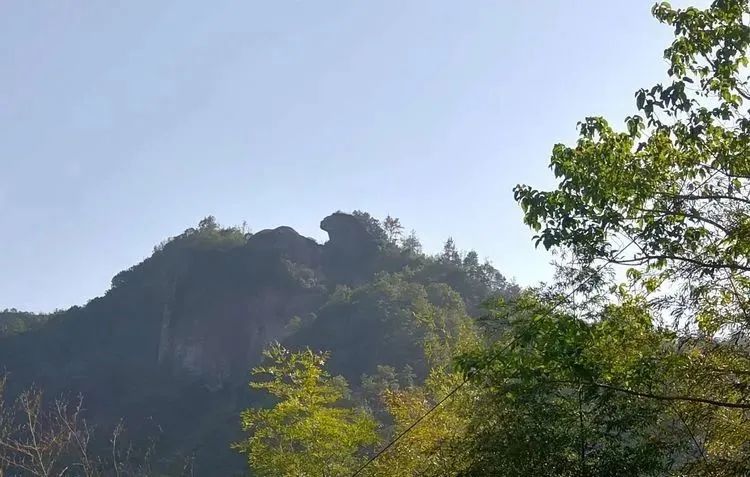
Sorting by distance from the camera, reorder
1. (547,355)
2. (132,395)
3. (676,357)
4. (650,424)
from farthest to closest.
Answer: (132,395) → (650,424) → (676,357) → (547,355)

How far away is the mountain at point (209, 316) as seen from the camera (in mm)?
52344

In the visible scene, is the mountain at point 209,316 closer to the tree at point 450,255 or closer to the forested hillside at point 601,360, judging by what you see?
the tree at point 450,255

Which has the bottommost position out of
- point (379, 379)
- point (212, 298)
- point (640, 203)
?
point (379, 379)

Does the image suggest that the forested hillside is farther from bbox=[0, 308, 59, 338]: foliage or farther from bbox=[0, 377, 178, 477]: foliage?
bbox=[0, 308, 59, 338]: foliage

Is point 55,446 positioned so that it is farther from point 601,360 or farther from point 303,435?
point 601,360

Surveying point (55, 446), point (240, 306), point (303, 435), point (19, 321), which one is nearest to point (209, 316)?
point (240, 306)

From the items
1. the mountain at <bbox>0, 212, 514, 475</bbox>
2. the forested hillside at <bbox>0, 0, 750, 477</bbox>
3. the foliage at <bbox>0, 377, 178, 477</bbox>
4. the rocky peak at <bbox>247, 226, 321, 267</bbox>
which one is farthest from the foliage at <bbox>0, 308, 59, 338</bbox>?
the forested hillside at <bbox>0, 0, 750, 477</bbox>

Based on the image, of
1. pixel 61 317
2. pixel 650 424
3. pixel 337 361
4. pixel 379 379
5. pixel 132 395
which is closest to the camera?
pixel 650 424

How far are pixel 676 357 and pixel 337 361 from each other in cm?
4329

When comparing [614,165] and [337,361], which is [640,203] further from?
[337,361]

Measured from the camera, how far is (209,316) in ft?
204

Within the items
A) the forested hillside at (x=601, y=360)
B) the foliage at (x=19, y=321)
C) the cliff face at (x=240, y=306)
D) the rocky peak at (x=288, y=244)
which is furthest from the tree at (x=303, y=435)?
the foliage at (x=19, y=321)

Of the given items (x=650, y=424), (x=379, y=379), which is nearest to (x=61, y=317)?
(x=379, y=379)

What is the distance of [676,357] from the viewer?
18.1 ft
